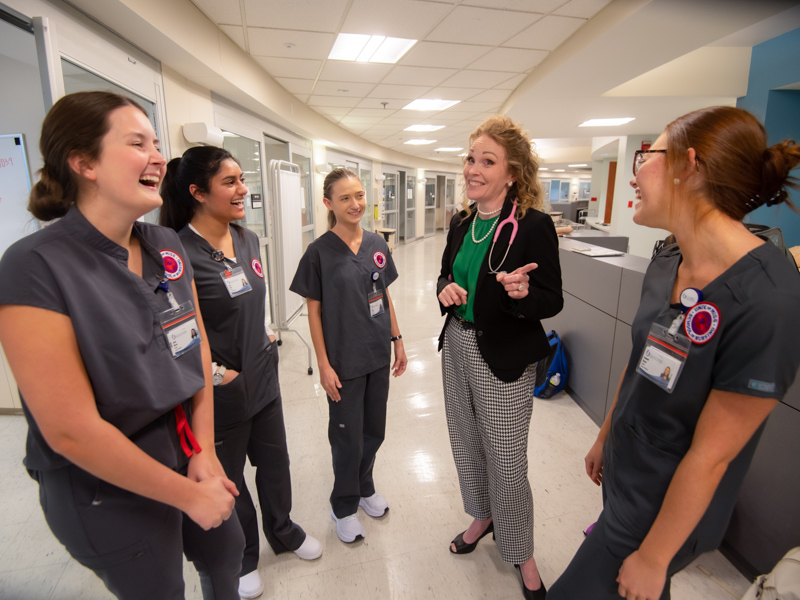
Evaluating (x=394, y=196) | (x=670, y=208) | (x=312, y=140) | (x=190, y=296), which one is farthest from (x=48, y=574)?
(x=394, y=196)

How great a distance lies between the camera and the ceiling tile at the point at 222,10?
2814 millimetres

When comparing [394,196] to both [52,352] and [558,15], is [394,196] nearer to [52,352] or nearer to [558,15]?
[558,15]

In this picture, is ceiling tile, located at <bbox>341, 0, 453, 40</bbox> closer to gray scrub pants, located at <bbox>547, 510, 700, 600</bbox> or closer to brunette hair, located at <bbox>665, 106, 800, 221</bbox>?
brunette hair, located at <bbox>665, 106, 800, 221</bbox>

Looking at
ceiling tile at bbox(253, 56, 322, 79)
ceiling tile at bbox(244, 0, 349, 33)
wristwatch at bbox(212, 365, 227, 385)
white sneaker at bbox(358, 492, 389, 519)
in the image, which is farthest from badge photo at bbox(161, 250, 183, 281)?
ceiling tile at bbox(253, 56, 322, 79)

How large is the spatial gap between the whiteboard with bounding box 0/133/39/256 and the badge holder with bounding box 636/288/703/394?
364 cm

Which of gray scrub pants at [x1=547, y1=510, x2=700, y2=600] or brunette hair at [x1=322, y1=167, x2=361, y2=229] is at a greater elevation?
brunette hair at [x1=322, y1=167, x2=361, y2=229]

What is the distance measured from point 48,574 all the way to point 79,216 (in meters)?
1.83

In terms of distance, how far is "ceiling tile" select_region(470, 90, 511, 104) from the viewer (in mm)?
5242

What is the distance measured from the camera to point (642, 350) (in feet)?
3.29

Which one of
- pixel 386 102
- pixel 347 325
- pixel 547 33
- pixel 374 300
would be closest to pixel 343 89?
pixel 386 102

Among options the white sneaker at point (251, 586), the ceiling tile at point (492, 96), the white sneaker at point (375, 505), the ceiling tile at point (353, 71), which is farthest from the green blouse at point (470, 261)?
the ceiling tile at point (492, 96)

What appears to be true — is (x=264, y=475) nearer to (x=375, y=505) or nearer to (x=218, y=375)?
(x=218, y=375)

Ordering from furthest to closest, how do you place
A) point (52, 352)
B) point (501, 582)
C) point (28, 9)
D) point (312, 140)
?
1. point (312, 140)
2. point (28, 9)
3. point (501, 582)
4. point (52, 352)

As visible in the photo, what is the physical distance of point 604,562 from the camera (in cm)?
100
